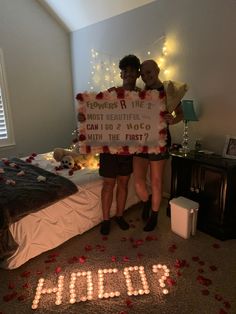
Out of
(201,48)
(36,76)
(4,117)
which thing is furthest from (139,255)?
(36,76)

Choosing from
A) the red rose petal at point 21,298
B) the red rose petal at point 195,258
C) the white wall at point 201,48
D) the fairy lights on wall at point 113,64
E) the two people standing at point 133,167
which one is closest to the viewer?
the red rose petal at point 21,298

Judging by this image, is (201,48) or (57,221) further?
(201,48)

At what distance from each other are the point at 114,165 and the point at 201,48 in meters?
1.43

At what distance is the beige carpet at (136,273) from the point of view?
1.52m

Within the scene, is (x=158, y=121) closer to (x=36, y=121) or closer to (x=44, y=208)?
(x=44, y=208)

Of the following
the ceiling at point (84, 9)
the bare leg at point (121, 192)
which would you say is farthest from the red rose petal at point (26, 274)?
the ceiling at point (84, 9)

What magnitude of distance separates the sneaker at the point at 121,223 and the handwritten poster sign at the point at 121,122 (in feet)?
2.38

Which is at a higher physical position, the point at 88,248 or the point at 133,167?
the point at 133,167

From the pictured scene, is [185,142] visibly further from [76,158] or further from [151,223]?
[76,158]

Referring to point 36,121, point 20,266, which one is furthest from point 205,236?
point 36,121

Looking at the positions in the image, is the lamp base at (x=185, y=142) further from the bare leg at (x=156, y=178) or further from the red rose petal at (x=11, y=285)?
the red rose petal at (x=11, y=285)

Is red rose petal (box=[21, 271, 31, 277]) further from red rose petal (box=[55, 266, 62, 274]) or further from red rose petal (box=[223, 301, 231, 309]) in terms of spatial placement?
red rose petal (box=[223, 301, 231, 309])

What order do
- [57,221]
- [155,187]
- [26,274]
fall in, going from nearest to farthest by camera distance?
[26,274] → [57,221] → [155,187]

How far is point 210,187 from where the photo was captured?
222 centimetres
